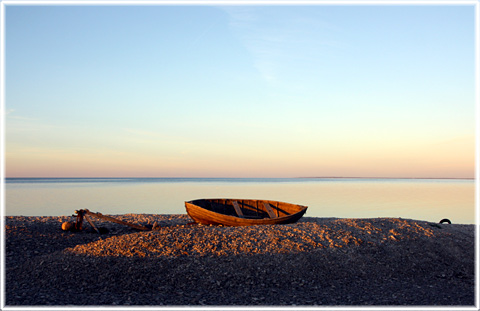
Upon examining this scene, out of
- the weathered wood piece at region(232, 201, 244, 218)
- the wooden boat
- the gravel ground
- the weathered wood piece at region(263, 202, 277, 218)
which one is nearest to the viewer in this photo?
the gravel ground

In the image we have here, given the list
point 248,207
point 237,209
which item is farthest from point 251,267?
point 248,207

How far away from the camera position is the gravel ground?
9.06 metres

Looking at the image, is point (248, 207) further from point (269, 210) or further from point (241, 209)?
point (269, 210)

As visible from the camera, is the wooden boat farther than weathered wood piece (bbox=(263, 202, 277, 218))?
No

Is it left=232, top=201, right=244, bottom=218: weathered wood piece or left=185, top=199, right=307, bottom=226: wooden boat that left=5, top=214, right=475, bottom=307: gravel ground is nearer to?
left=185, top=199, right=307, bottom=226: wooden boat

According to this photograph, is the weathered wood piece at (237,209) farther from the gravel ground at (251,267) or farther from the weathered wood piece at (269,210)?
the gravel ground at (251,267)

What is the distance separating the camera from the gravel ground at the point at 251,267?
906cm

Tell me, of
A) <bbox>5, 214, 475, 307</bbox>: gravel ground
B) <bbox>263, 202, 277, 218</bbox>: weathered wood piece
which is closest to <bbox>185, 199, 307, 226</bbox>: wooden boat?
<bbox>263, 202, 277, 218</bbox>: weathered wood piece

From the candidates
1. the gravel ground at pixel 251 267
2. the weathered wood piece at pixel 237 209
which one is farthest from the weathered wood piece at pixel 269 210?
the gravel ground at pixel 251 267

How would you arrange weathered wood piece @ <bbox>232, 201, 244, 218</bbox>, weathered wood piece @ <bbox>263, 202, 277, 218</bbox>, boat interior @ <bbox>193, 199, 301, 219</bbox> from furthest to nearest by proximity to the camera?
1. weathered wood piece @ <bbox>232, 201, 244, 218</bbox>
2. boat interior @ <bbox>193, 199, 301, 219</bbox>
3. weathered wood piece @ <bbox>263, 202, 277, 218</bbox>

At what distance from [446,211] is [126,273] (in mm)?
33334

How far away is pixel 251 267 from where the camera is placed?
425 inches

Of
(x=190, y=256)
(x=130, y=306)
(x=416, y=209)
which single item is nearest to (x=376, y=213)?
(x=416, y=209)

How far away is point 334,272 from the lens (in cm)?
1094
